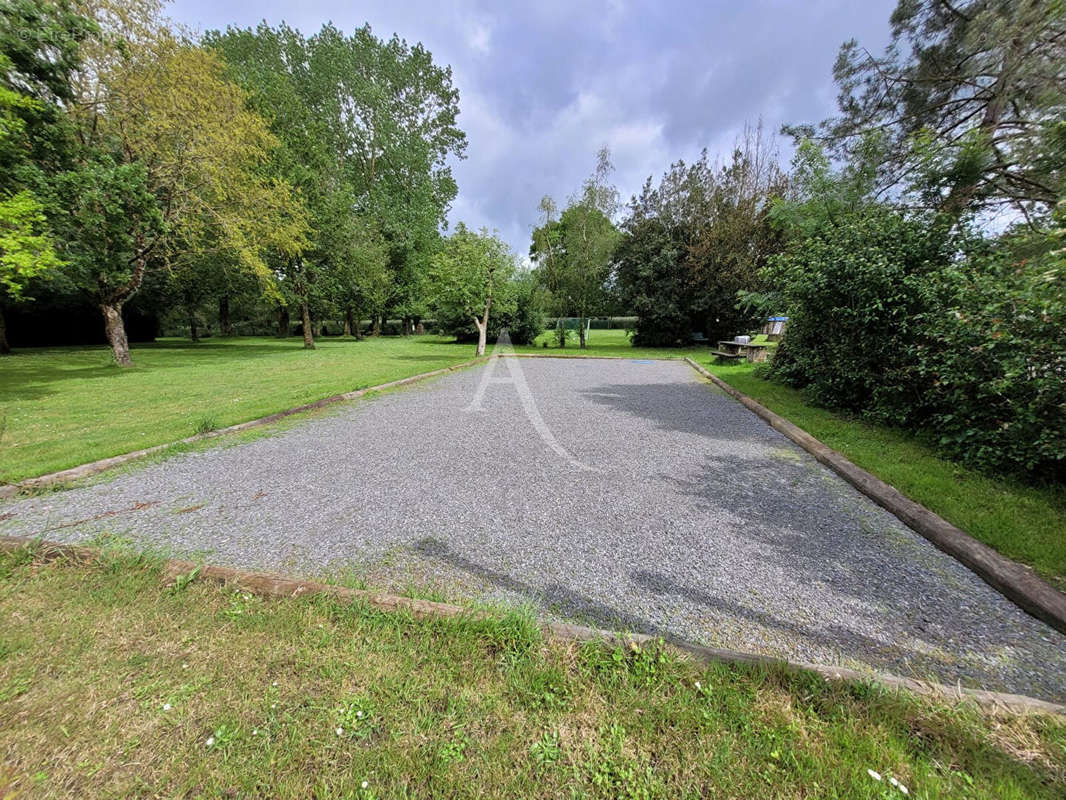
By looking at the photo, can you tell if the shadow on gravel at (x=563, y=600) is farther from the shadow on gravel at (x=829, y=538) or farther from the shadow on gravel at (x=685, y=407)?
the shadow on gravel at (x=685, y=407)

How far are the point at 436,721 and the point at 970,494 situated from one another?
4.16 m

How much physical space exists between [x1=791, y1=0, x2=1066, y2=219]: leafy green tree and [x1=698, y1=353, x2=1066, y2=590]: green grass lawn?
10.6 ft

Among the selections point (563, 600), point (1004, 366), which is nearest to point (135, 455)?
point (563, 600)

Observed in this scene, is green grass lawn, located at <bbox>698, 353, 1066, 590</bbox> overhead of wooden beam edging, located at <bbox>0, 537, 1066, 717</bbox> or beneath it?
overhead

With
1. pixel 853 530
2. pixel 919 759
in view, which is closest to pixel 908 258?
pixel 853 530

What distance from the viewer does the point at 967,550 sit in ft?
7.88

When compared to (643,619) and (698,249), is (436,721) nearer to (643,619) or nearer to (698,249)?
(643,619)

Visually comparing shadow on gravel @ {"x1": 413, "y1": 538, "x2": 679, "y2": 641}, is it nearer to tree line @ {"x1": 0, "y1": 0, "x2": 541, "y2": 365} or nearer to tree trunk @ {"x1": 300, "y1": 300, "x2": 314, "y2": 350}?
tree line @ {"x1": 0, "y1": 0, "x2": 541, "y2": 365}

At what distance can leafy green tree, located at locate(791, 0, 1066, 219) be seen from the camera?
4.79 m

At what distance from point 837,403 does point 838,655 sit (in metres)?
5.60

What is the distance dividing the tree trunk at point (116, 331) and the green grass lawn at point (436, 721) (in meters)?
14.0

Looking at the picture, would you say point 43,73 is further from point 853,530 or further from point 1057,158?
point 1057,158

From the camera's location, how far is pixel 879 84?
315 inches

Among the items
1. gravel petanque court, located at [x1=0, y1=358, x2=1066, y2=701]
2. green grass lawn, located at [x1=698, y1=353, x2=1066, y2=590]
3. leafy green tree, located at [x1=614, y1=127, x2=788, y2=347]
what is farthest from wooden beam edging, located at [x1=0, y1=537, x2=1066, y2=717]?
leafy green tree, located at [x1=614, y1=127, x2=788, y2=347]
